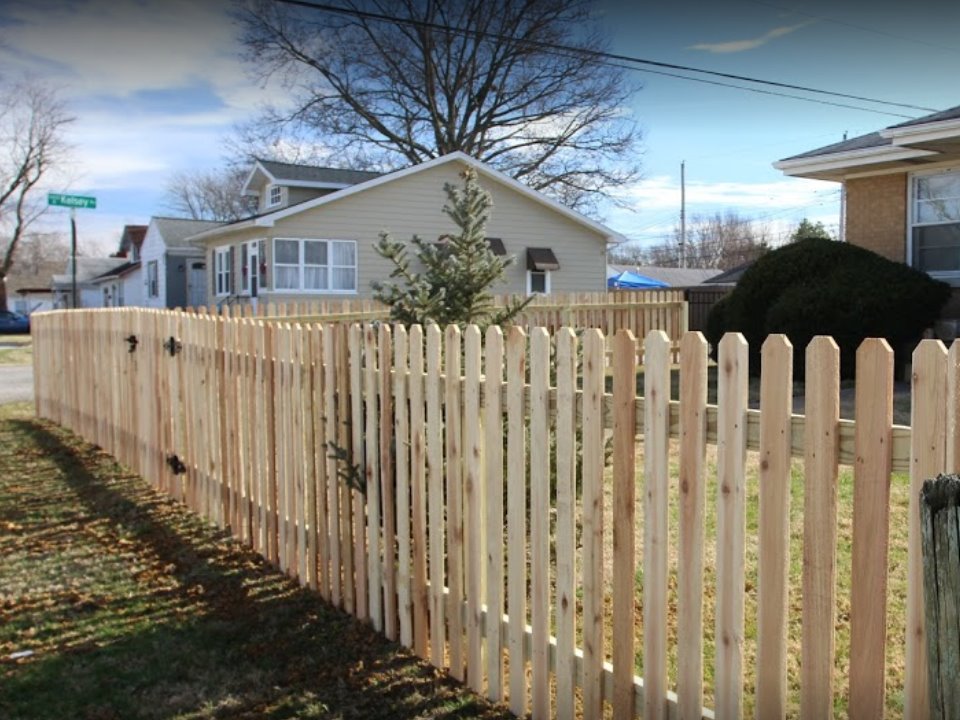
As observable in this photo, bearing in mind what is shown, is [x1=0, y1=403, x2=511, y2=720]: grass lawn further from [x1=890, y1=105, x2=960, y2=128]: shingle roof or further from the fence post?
[x1=890, y1=105, x2=960, y2=128]: shingle roof

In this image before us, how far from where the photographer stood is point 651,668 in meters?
3.01

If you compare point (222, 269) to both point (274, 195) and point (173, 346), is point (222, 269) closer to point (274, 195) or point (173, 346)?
point (274, 195)

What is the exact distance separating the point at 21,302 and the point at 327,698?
3937 inches

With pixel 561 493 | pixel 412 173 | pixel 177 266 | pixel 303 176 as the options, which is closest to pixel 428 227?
pixel 412 173

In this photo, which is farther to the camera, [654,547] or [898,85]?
[898,85]

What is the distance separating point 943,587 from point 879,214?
14.0m

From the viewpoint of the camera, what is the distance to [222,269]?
3062 centimetres

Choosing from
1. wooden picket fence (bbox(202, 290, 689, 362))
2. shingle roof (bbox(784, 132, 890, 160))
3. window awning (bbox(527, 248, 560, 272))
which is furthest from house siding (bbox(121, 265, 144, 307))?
shingle roof (bbox(784, 132, 890, 160))

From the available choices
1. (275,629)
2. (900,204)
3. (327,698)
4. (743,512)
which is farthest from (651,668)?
(900,204)

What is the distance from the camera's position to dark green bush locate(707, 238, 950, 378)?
1162 centimetres

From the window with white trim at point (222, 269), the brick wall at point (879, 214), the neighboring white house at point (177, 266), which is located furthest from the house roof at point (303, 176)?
the brick wall at point (879, 214)

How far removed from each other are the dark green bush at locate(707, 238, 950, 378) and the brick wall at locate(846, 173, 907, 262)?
1.57 meters

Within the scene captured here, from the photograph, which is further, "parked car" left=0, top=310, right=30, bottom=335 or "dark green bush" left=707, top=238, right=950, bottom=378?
"parked car" left=0, top=310, right=30, bottom=335

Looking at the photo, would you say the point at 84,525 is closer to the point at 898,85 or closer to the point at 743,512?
the point at 743,512
